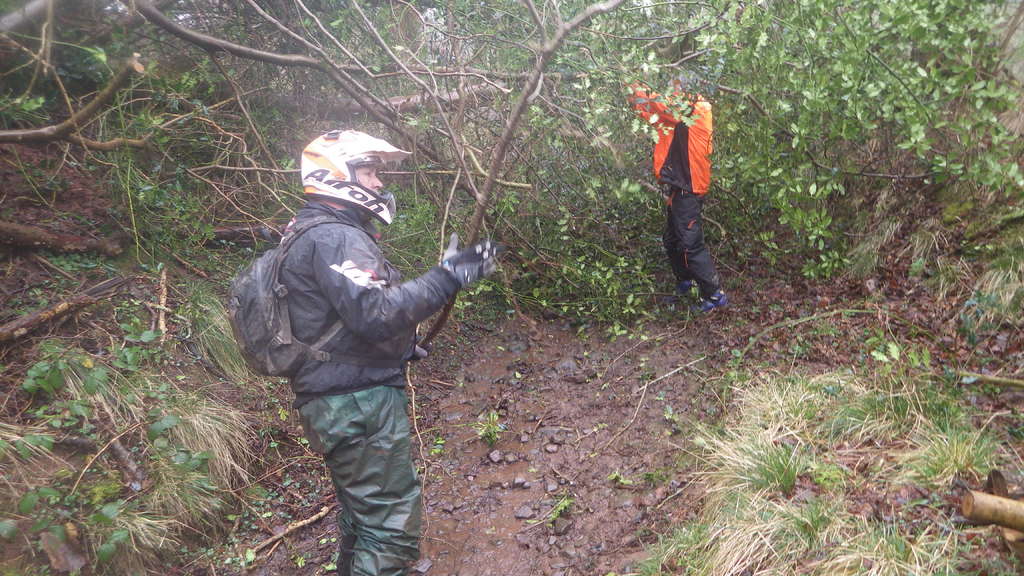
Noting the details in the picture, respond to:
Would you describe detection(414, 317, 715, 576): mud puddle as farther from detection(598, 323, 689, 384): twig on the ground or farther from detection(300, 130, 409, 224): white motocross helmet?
detection(300, 130, 409, 224): white motocross helmet

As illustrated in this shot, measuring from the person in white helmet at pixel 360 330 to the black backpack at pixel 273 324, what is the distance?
0.11ft

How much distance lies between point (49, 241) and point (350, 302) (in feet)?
12.5

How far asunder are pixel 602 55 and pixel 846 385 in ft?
9.60

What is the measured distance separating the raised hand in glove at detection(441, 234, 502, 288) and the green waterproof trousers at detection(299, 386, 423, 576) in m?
0.70

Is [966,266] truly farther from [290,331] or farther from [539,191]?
[290,331]

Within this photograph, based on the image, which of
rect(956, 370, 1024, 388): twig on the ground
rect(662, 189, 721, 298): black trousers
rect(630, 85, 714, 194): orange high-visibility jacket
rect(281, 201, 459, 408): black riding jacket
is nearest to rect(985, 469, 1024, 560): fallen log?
rect(956, 370, 1024, 388): twig on the ground

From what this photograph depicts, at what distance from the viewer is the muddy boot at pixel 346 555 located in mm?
3248

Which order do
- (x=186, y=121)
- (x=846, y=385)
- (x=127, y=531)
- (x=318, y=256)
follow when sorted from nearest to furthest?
(x=318, y=256) → (x=127, y=531) → (x=846, y=385) → (x=186, y=121)

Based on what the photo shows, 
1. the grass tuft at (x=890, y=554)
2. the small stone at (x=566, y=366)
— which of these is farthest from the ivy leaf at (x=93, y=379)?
the grass tuft at (x=890, y=554)

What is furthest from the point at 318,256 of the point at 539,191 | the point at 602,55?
the point at 539,191

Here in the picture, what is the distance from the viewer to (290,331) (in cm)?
291

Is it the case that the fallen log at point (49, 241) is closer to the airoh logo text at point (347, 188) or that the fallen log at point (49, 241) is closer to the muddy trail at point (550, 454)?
the muddy trail at point (550, 454)

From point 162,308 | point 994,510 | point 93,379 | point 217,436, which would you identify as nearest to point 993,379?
point 994,510

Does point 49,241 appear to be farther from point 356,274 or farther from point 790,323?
point 790,323
